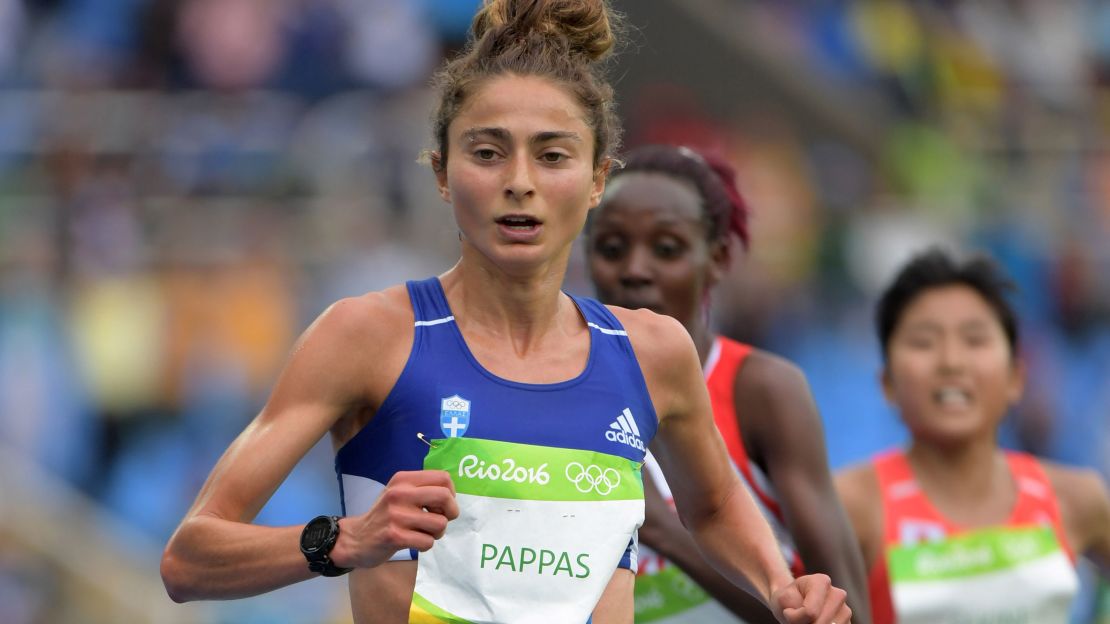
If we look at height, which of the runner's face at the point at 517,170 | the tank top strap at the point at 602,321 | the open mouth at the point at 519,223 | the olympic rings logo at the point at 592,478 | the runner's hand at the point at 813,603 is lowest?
the runner's hand at the point at 813,603

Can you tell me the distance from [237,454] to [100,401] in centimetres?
728

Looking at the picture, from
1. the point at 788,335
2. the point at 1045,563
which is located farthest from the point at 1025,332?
the point at 1045,563

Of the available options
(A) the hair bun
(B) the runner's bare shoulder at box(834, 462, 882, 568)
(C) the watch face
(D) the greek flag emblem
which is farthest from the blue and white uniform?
(B) the runner's bare shoulder at box(834, 462, 882, 568)

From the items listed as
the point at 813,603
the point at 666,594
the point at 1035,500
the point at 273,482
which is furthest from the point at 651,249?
the point at 273,482

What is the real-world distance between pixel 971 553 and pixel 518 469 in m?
2.60

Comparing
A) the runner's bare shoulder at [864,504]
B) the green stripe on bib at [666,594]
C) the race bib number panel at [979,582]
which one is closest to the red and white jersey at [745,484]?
the green stripe on bib at [666,594]

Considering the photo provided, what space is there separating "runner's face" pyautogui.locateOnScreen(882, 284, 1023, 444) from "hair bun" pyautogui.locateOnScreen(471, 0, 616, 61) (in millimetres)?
2299

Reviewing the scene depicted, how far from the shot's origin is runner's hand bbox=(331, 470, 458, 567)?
115 inches

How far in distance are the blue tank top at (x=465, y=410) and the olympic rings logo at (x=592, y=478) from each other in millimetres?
40

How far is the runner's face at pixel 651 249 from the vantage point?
4.92 m

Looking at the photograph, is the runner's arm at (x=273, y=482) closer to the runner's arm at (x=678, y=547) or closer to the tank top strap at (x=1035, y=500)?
the runner's arm at (x=678, y=547)

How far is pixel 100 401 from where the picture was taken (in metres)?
10.2

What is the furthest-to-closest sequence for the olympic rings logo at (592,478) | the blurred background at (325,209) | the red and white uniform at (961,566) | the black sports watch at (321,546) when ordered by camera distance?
the blurred background at (325,209), the red and white uniform at (961,566), the olympic rings logo at (592,478), the black sports watch at (321,546)

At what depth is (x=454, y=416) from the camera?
11.1 feet
